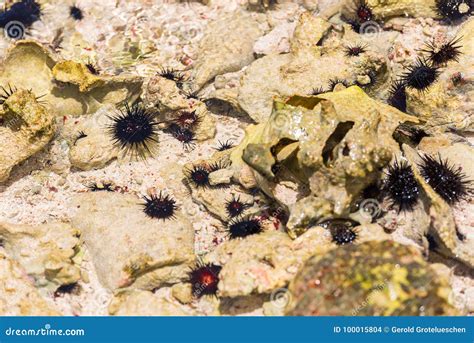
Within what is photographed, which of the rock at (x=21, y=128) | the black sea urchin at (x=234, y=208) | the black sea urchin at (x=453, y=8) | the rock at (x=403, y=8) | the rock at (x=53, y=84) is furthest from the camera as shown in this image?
the rock at (x=403, y=8)

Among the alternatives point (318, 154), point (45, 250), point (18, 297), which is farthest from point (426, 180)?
point (18, 297)

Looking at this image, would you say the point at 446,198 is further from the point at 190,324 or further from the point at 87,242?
the point at 87,242

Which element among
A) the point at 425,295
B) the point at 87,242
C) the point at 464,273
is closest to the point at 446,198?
the point at 464,273

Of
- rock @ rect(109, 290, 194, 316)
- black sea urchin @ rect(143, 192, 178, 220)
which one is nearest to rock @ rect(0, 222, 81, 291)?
rock @ rect(109, 290, 194, 316)

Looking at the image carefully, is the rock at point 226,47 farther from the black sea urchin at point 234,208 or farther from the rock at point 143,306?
the rock at point 143,306

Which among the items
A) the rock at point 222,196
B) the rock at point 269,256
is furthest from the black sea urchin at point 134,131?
the rock at point 269,256

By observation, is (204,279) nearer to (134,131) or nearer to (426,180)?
(134,131)
